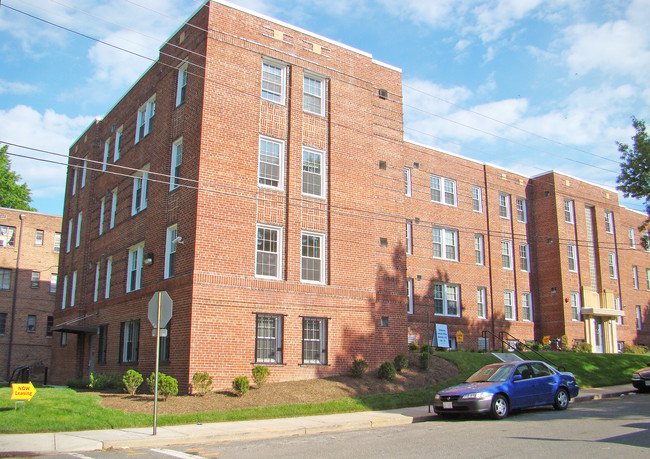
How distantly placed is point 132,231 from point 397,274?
1119cm

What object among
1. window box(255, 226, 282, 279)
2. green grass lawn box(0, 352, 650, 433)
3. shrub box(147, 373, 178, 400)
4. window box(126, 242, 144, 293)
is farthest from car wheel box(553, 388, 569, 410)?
window box(126, 242, 144, 293)

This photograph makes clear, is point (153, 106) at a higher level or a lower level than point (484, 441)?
higher

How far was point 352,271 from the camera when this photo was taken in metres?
21.4

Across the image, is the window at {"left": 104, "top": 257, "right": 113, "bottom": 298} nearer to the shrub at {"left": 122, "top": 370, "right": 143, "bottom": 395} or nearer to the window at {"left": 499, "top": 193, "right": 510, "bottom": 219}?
the shrub at {"left": 122, "top": 370, "right": 143, "bottom": 395}

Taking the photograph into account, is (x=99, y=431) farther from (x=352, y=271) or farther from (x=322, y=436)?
(x=352, y=271)

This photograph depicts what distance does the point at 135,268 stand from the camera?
2397 cm

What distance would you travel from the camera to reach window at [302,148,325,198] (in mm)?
21250

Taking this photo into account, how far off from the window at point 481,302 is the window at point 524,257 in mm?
4388

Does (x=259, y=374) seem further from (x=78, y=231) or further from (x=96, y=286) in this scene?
(x=78, y=231)

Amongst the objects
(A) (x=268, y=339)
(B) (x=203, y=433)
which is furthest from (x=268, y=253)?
(B) (x=203, y=433)

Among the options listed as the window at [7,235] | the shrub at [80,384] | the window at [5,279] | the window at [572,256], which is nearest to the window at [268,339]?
the shrub at [80,384]

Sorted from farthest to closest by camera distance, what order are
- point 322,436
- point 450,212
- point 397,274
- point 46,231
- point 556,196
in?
point 46,231 < point 556,196 < point 450,212 < point 397,274 < point 322,436

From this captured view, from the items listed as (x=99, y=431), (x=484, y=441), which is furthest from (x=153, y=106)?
(x=484, y=441)

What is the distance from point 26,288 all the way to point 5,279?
1.60 meters
